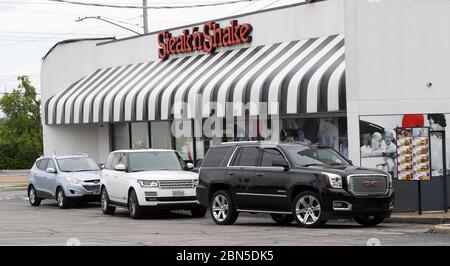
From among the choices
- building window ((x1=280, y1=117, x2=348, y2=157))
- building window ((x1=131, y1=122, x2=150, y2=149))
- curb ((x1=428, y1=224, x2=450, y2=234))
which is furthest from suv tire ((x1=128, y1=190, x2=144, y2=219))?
building window ((x1=131, y1=122, x2=150, y2=149))

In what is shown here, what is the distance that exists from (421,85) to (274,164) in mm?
4862

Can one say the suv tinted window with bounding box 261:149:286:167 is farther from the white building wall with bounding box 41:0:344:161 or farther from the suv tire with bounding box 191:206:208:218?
the white building wall with bounding box 41:0:344:161

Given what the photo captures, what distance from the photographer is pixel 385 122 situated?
21203 millimetres

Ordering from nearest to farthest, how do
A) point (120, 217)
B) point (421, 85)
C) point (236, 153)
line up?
point (236, 153)
point (421, 85)
point (120, 217)

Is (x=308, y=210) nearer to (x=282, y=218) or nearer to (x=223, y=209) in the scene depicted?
(x=282, y=218)

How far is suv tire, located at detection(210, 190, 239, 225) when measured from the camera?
65.5 ft

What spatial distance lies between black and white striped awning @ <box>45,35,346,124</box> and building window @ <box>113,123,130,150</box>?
1.71 m

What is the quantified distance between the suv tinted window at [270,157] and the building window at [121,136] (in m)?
18.1

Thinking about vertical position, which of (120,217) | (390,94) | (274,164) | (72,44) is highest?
(72,44)

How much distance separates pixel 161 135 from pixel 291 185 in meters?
16.3

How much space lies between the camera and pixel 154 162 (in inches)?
931

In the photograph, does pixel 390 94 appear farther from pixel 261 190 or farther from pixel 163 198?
pixel 163 198

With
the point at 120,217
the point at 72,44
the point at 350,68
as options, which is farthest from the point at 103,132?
the point at 350,68
